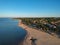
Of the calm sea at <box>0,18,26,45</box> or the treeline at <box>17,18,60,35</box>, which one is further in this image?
the treeline at <box>17,18,60,35</box>

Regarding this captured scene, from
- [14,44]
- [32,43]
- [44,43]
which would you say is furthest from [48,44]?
[14,44]

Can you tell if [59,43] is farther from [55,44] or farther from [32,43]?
[32,43]

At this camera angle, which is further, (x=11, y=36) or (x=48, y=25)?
(x=48, y=25)

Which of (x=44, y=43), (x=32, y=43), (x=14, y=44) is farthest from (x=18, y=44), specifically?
(x=44, y=43)

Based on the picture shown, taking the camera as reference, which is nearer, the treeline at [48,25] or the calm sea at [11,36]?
the calm sea at [11,36]

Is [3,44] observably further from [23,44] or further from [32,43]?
[32,43]

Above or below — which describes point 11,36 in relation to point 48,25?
above

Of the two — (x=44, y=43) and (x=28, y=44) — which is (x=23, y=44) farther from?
(x=44, y=43)

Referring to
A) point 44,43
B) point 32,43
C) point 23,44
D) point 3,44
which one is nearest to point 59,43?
point 44,43
